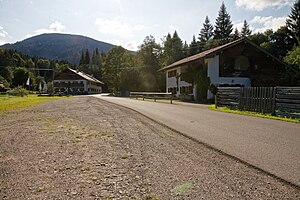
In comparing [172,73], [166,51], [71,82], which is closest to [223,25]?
[166,51]

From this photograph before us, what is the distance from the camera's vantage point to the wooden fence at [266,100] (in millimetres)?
12750

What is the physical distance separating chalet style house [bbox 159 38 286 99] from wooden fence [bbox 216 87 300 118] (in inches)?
437

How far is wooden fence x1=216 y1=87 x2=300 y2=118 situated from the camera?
12750mm

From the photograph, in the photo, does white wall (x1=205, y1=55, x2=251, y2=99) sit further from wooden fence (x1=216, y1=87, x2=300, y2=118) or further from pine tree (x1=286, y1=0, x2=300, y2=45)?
pine tree (x1=286, y1=0, x2=300, y2=45)

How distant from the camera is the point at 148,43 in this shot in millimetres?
66000

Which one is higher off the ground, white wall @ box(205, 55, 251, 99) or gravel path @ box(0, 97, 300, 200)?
white wall @ box(205, 55, 251, 99)

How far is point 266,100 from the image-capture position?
1435 centimetres

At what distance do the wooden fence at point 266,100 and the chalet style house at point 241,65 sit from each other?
36.4 ft

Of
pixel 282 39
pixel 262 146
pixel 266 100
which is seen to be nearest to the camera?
pixel 262 146

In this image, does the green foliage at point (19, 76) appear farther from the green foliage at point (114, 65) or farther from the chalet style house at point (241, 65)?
the chalet style house at point (241, 65)

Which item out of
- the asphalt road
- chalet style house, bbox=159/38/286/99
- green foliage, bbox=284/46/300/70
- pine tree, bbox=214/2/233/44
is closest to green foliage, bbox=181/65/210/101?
chalet style house, bbox=159/38/286/99

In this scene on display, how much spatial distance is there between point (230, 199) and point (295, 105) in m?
11.2

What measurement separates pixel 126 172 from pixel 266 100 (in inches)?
482

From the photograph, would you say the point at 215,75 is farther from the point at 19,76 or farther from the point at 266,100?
the point at 19,76
